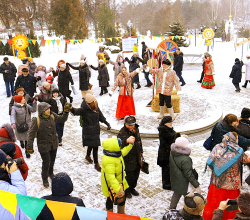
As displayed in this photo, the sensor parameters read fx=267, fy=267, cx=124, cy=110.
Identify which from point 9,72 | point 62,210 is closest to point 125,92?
point 62,210

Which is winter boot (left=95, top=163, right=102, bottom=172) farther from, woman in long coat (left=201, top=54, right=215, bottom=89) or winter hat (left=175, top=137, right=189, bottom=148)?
woman in long coat (left=201, top=54, right=215, bottom=89)

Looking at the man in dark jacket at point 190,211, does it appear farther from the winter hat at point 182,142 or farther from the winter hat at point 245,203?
the winter hat at point 182,142

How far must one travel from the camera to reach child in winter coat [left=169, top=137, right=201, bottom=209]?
11.6ft

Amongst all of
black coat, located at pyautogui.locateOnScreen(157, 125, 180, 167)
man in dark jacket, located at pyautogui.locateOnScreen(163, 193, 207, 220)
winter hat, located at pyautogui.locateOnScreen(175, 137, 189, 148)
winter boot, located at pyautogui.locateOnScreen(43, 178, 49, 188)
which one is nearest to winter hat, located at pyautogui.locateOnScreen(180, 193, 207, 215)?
man in dark jacket, located at pyautogui.locateOnScreen(163, 193, 207, 220)

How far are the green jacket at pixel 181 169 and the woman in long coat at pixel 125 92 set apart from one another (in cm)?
401

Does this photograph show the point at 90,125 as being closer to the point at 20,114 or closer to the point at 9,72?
the point at 20,114

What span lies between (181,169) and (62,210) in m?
1.80

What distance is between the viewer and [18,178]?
2.74 metres

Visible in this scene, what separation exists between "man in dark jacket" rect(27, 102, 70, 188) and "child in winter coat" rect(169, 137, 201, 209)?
2038mm

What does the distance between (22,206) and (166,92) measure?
5.34 metres

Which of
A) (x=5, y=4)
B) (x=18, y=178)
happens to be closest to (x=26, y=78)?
(x=18, y=178)

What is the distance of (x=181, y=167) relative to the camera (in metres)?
3.59

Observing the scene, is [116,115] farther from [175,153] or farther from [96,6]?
[96,6]

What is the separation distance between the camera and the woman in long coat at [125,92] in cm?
741
